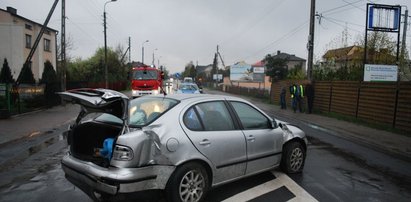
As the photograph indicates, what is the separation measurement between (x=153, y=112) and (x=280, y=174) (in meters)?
Answer: 2.68

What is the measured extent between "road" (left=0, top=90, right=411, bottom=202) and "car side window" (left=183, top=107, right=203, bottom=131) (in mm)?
958

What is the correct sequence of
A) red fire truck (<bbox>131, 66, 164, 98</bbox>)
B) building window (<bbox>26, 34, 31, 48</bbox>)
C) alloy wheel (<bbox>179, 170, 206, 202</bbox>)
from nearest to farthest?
alloy wheel (<bbox>179, 170, 206, 202</bbox>) < red fire truck (<bbox>131, 66, 164, 98</bbox>) < building window (<bbox>26, 34, 31, 48</bbox>)

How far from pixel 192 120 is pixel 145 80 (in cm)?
2466

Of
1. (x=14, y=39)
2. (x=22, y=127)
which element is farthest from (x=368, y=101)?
(x=14, y=39)

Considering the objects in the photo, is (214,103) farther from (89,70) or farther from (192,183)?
(89,70)

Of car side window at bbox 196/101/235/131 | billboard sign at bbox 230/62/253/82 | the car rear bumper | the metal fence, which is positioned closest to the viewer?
the car rear bumper

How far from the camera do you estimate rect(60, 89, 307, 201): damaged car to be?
13.9 ft

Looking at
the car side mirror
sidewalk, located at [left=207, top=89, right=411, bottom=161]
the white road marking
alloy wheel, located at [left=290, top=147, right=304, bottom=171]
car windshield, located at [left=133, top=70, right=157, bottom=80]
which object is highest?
car windshield, located at [left=133, top=70, right=157, bottom=80]

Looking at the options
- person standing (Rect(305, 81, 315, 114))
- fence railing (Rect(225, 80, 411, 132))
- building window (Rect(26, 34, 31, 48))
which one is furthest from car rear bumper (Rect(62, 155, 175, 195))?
building window (Rect(26, 34, 31, 48))

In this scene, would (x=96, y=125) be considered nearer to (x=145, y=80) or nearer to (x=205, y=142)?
(x=205, y=142)

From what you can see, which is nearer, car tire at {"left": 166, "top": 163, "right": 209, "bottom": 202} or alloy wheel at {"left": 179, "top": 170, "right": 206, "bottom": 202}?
car tire at {"left": 166, "top": 163, "right": 209, "bottom": 202}

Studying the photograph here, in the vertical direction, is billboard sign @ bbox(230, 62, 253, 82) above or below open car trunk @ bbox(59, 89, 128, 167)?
above

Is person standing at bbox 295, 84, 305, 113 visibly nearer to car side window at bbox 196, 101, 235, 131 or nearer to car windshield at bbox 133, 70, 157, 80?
car windshield at bbox 133, 70, 157, 80

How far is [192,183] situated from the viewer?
4656mm
